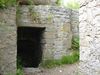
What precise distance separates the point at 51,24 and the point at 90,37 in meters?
6.26

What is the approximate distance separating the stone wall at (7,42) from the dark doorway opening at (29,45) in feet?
6.95

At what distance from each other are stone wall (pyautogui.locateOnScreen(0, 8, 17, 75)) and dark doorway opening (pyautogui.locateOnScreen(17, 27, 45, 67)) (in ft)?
6.95

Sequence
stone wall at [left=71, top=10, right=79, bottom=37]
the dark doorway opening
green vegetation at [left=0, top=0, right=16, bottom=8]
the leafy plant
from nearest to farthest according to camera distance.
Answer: green vegetation at [left=0, top=0, right=16, bottom=8] < the dark doorway opening < the leafy plant < stone wall at [left=71, top=10, right=79, bottom=37]

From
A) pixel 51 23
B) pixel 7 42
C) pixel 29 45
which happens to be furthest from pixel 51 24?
pixel 7 42

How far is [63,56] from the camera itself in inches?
374

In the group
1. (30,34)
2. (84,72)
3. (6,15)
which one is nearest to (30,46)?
(30,34)

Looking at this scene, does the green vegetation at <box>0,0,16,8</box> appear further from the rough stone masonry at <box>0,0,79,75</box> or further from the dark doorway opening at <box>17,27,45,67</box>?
the dark doorway opening at <box>17,27,45,67</box>

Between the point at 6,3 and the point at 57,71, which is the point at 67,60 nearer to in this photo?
the point at 57,71

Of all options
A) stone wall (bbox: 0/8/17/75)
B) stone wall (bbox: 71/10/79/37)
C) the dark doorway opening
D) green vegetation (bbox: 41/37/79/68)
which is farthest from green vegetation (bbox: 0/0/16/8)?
stone wall (bbox: 71/10/79/37)

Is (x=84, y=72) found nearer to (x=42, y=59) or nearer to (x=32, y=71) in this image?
(x=32, y=71)

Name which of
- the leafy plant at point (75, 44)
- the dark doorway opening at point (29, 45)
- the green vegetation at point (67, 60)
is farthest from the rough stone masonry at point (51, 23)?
the dark doorway opening at point (29, 45)

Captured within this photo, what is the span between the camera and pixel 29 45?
10734 mm

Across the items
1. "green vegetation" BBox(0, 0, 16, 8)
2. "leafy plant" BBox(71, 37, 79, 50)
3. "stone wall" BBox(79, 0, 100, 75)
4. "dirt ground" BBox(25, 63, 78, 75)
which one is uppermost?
"green vegetation" BBox(0, 0, 16, 8)

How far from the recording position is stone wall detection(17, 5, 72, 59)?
902 cm
